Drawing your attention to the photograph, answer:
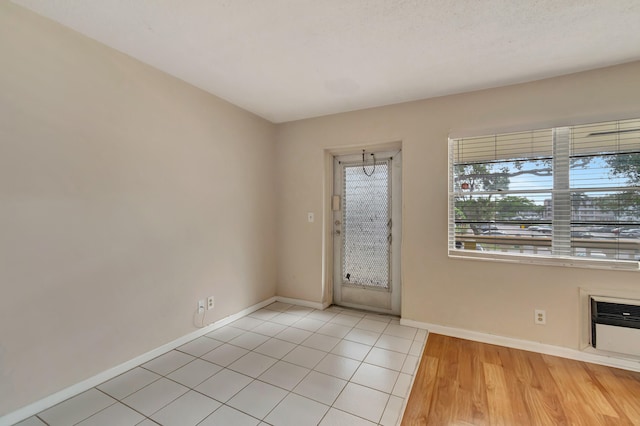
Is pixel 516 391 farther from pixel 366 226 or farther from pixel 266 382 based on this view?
pixel 366 226

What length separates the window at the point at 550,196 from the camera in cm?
227

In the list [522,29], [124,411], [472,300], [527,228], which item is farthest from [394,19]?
[124,411]

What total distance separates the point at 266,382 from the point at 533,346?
243 cm

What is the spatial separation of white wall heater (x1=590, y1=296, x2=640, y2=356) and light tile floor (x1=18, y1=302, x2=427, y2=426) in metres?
1.42

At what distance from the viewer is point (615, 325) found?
2.22m

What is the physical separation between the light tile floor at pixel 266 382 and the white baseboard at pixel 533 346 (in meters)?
0.18

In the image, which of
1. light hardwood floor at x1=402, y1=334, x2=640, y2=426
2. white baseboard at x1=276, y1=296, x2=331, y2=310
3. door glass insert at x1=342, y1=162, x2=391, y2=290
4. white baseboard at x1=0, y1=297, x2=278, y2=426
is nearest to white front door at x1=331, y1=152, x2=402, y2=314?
door glass insert at x1=342, y1=162, x2=391, y2=290

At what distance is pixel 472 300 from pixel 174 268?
9.67ft

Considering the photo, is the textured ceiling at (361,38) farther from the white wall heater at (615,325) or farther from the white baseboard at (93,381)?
the white baseboard at (93,381)

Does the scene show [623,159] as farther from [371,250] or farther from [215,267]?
[215,267]

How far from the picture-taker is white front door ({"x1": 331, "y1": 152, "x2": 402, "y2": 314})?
11.0ft

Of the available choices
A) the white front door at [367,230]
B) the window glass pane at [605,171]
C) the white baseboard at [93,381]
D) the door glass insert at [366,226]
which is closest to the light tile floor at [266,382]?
the white baseboard at [93,381]

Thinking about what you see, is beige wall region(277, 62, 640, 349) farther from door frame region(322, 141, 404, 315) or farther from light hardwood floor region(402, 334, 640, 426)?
light hardwood floor region(402, 334, 640, 426)

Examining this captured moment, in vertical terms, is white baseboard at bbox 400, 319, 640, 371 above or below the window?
below
